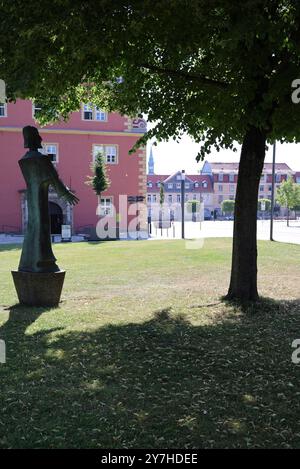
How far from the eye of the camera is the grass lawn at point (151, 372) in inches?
154

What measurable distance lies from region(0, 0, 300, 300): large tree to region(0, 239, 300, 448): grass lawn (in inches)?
70.2

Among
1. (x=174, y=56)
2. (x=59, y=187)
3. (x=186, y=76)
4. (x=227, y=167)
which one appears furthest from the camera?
(x=227, y=167)

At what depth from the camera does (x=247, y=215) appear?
8.73 meters

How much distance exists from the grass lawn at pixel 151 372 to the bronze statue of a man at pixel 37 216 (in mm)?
848

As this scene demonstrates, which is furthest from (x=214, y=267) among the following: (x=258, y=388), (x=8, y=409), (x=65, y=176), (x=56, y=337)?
(x=65, y=176)

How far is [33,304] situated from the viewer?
8828 millimetres

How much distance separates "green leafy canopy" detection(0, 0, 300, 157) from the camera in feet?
19.5

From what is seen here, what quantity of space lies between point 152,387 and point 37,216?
4.87m

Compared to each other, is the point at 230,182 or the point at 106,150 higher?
the point at 230,182

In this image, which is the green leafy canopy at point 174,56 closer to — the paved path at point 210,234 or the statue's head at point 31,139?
the statue's head at point 31,139

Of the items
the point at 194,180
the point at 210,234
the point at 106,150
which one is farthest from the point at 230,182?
the point at 210,234

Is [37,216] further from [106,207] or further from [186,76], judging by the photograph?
[106,207]

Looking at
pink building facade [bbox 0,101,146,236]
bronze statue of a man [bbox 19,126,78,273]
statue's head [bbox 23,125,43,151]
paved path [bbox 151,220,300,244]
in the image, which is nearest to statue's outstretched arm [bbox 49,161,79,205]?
bronze statue of a man [bbox 19,126,78,273]
